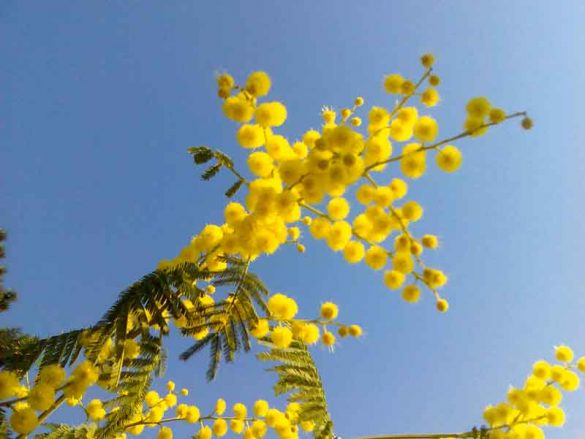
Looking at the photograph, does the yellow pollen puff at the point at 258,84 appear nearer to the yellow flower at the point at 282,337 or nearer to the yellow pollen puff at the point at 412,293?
the yellow pollen puff at the point at 412,293

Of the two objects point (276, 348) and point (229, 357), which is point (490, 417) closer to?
point (276, 348)

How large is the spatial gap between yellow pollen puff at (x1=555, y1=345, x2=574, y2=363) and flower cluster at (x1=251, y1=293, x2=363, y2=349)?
226 cm

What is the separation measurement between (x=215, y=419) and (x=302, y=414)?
217 centimetres

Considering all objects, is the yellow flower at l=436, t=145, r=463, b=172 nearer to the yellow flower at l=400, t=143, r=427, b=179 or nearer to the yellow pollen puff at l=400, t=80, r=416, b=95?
the yellow flower at l=400, t=143, r=427, b=179

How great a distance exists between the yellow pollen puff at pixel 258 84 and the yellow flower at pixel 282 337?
6.92ft

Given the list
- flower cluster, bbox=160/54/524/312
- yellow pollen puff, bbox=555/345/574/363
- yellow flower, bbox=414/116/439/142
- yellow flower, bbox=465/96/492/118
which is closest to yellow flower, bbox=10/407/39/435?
flower cluster, bbox=160/54/524/312

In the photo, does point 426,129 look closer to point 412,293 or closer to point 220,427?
point 412,293

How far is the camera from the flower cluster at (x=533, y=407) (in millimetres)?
4145

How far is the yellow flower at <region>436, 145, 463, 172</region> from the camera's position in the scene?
3.59 meters

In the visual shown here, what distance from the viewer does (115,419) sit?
172 inches

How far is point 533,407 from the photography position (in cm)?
418

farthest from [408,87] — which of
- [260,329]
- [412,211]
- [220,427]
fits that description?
[220,427]

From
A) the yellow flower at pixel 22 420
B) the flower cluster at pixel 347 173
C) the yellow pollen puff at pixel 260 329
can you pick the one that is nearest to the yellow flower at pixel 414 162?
the flower cluster at pixel 347 173

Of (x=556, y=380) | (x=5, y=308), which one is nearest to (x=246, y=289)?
(x=556, y=380)
